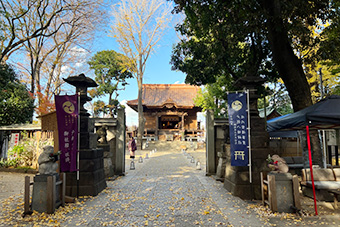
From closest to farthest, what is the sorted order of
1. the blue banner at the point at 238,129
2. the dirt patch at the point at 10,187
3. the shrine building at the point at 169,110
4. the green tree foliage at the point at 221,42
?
the blue banner at the point at 238,129 → the dirt patch at the point at 10,187 → the green tree foliage at the point at 221,42 → the shrine building at the point at 169,110

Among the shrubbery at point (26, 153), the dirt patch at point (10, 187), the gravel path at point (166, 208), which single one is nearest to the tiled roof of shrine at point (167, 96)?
the shrubbery at point (26, 153)

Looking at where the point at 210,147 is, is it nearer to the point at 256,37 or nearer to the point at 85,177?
the point at 85,177

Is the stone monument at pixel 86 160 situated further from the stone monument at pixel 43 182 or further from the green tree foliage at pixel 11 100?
the green tree foliage at pixel 11 100

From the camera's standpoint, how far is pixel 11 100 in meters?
13.1

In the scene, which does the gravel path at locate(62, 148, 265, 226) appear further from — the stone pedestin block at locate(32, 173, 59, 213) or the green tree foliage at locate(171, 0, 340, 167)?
the green tree foliage at locate(171, 0, 340, 167)

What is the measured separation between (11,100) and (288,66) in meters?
14.1

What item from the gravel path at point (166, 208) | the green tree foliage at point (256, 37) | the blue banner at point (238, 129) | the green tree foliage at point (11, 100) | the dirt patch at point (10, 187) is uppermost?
the green tree foliage at point (256, 37)

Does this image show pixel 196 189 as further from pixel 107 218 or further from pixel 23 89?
pixel 23 89

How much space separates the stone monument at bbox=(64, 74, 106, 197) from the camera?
624 cm

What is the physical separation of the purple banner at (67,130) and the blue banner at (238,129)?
13.7 ft

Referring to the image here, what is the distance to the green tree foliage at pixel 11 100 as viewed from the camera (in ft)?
43.0

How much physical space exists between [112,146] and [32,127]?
5483 millimetres

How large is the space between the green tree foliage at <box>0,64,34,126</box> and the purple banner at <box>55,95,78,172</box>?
9246 millimetres


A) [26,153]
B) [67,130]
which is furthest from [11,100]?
[67,130]
